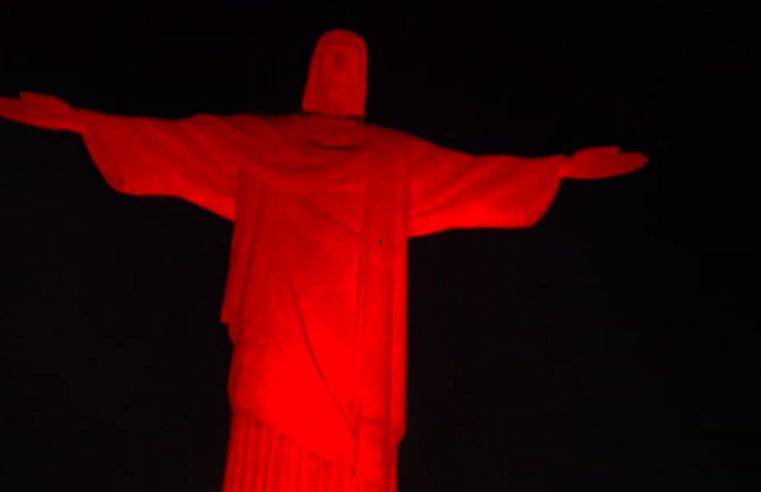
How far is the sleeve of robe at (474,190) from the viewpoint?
3.43 m

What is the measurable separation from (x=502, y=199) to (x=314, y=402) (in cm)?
107

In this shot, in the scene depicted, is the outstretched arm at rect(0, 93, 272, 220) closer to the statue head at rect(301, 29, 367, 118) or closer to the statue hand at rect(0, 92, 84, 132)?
the statue hand at rect(0, 92, 84, 132)

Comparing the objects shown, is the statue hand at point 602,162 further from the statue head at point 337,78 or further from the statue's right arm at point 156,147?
the statue's right arm at point 156,147

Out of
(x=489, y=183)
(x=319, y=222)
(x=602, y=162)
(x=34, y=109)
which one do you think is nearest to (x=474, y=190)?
(x=489, y=183)

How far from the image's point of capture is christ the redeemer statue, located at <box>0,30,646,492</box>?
2902 mm

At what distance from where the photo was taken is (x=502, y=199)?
3426 mm

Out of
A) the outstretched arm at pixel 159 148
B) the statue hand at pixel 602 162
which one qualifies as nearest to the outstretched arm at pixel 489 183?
the statue hand at pixel 602 162

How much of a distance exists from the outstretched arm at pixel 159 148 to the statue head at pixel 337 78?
1.13 ft

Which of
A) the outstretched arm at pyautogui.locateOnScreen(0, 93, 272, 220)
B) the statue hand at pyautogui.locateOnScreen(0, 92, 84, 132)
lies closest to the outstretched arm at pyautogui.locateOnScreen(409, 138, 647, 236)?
the outstretched arm at pyautogui.locateOnScreen(0, 93, 272, 220)

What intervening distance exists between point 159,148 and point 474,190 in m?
1.16

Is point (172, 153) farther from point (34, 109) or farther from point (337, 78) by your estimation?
point (337, 78)

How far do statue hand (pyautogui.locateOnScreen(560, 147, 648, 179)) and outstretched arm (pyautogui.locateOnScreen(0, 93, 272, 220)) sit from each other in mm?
1193

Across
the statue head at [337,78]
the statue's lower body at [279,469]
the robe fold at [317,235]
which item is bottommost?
the statue's lower body at [279,469]

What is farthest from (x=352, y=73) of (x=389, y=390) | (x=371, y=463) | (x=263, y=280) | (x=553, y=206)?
(x=553, y=206)
